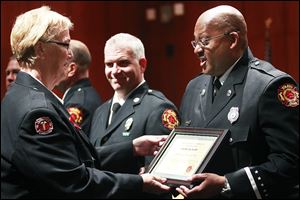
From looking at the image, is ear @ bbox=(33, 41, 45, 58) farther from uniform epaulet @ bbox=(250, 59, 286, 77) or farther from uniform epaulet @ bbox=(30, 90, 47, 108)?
uniform epaulet @ bbox=(250, 59, 286, 77)

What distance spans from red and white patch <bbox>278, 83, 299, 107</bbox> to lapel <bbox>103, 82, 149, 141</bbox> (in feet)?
3.58

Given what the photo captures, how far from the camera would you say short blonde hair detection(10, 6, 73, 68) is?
7.88 feet

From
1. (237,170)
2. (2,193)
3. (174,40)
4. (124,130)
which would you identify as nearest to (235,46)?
(237,170)

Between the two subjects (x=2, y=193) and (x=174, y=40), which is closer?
(x=2, y=193)

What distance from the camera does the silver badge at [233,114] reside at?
261cm

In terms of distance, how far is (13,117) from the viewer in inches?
88.7

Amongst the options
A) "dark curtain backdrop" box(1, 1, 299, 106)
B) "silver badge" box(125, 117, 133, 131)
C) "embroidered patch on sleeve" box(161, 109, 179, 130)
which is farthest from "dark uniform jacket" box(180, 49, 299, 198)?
"dark curtain backdrop" box(1, 1, 299, 106)

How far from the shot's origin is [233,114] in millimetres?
2627

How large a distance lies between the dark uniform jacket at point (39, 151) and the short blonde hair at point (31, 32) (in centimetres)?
12

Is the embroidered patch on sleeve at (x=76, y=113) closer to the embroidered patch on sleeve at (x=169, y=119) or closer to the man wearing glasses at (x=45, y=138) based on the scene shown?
the embroidered patch on sleeve at (x=169, y=119)

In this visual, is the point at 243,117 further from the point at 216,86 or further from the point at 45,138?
the point at 45,138

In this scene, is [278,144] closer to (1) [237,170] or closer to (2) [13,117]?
(1) [237,170]

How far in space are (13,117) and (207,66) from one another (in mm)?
987

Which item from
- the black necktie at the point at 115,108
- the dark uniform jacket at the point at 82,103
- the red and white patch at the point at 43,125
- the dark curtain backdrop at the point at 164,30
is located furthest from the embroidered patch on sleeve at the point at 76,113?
the dark curtain backdrop at the point at 164,30
